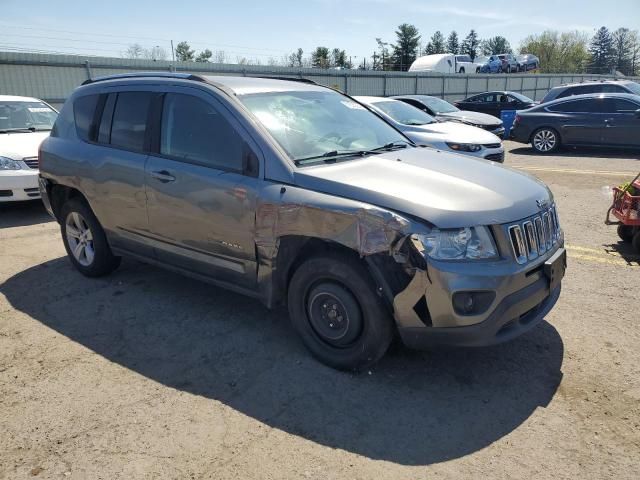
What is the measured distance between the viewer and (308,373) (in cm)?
339

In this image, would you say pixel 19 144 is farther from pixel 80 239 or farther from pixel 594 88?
pixel 594 88

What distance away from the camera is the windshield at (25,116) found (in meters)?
8.53

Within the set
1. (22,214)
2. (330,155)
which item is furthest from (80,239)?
(22,214)

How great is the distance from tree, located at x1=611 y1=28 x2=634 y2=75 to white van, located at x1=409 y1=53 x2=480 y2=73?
173 feet

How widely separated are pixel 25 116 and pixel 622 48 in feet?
327

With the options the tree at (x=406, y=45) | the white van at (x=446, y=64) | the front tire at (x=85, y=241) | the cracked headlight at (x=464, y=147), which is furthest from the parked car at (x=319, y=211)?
the tree at (x=406, y=45)

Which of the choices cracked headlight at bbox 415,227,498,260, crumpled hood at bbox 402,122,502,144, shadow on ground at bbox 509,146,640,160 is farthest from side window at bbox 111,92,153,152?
shadow on ground at bbox 509,146,640,160

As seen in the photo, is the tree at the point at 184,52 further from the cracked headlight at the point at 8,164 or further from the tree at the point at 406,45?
the cracked headlight at the point at 8,164

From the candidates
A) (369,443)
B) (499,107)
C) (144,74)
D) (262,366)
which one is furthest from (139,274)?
(499,107)

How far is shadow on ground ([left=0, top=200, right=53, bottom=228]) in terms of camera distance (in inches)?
295

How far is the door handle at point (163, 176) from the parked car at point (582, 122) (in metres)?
12.5

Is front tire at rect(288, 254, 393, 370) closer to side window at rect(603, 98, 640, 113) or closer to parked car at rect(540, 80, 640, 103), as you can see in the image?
side window at rect(603, 98, 640, 113)

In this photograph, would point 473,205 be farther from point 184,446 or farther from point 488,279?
point 184,446

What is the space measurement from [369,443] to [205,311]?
7.01 feet
